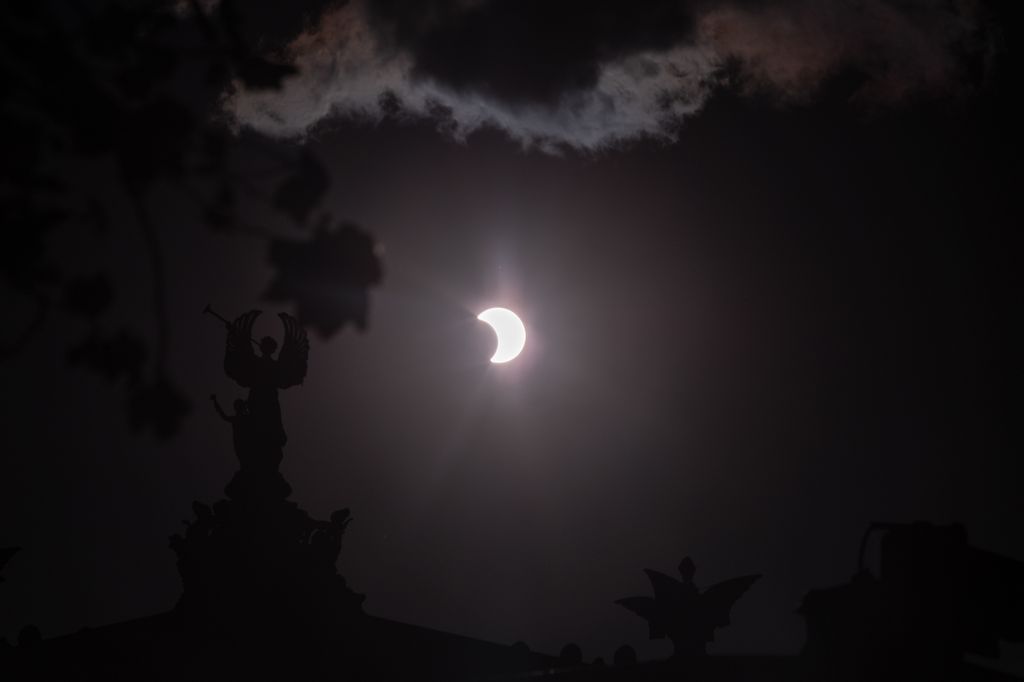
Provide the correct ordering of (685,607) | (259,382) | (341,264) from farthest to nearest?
1. (259,382)
2. (685,607)
3. (341,264)

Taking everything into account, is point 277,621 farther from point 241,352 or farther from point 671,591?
point 671,591

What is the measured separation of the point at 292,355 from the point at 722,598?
37.3 ft

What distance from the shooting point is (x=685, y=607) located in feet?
71.4

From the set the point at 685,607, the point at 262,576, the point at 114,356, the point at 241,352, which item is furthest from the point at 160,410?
the point at 241,352

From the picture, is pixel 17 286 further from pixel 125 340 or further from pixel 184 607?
pixel 184 607

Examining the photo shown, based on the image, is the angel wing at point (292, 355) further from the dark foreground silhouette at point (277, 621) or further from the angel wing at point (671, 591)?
the angel wing at point (671, 591)

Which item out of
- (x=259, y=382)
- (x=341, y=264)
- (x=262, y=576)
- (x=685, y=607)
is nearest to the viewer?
(x=341, y=264)

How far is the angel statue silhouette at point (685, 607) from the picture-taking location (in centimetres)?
2167

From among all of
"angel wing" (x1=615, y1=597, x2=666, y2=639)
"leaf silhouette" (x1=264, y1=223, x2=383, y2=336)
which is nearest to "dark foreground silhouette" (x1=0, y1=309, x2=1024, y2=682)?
"angel wing" (x1=615, y1=597, x2=666, y2=639)

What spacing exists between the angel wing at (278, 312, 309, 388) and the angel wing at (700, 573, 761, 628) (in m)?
10.8

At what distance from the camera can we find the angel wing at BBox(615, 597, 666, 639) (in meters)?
21.9

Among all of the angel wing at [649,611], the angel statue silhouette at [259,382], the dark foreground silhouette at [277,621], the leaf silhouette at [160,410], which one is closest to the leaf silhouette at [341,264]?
the leaf silhouette at [160,410]

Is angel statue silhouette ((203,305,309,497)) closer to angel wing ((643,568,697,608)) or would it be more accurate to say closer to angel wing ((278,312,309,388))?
angel wing ((278,312,309,388))

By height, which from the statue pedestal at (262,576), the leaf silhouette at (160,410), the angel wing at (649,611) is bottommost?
the leaf silhouette at (160,410)
